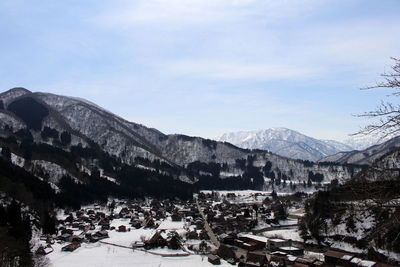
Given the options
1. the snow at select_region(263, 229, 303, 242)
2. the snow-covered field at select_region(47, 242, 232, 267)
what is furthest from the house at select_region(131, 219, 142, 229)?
the snow at select_region(263, 229, 303, 242)

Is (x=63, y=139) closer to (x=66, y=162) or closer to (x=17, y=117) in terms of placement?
(x=17, y=117)

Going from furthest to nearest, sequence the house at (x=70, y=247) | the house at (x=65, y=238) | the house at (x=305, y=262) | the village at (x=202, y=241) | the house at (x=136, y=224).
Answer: the house at (x=136, y=224)
the house at (x=65, y=238)
the house at (x=70, y=247)
the village at (x=202, y=241)
the house at (x=305, y=262)

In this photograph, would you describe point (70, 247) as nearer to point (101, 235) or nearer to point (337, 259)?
point (101, 235)

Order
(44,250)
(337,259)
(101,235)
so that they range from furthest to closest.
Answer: (101,235)
(44,250)
(337,259)

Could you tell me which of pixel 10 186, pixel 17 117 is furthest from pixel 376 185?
pixel 17 117

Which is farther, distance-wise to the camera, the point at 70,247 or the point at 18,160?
the point at 18,160

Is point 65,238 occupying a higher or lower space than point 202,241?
lower

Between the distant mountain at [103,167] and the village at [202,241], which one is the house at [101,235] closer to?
the village at [202,241]

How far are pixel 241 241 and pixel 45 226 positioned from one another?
34.4 metres

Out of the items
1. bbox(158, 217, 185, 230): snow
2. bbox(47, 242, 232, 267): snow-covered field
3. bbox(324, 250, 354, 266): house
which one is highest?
bbox(324, 250, 354, 266): house

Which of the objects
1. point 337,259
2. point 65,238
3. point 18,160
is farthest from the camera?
point 18,160

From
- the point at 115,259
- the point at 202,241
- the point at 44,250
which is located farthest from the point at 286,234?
the point at 44,250

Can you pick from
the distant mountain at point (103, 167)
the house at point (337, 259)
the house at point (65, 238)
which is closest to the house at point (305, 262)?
the house at point (337, 259)

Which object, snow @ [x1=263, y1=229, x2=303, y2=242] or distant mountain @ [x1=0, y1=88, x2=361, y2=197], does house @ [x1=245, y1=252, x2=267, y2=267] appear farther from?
distant mountain @ [x1=0, y1=88, x2=361, y2=197]
